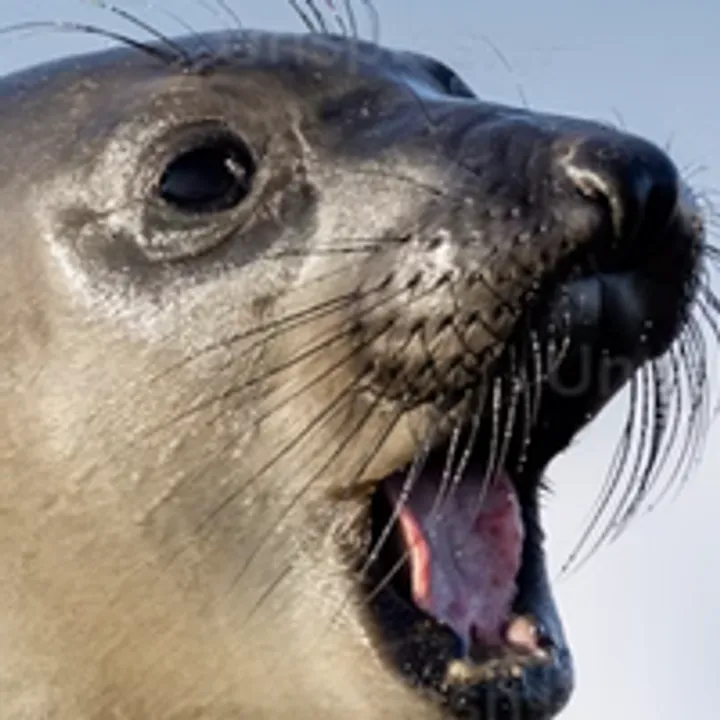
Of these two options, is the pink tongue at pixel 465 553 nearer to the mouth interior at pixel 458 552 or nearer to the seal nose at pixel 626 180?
the mouth interior at pixel 458 552

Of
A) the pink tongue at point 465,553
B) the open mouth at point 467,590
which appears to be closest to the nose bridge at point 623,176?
the open mouth at point 467,590

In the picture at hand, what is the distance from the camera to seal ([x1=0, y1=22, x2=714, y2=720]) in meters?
7.90

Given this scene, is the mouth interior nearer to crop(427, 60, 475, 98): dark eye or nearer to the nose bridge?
the nose bridge

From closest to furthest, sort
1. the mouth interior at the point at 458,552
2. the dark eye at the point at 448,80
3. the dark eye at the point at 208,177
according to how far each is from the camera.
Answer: the mouth interior at the point at 458,552 < the dark eye at the point at 208,177 < the dark eye at the point at 448,80

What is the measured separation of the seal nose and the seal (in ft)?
0.04

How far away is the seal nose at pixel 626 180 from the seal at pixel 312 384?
0.01 metres

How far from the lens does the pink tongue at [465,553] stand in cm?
816

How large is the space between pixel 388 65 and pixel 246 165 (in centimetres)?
93

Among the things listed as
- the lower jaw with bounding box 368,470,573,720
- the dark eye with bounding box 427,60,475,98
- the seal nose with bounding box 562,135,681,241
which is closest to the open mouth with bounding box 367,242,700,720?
the lower jaw with bounding box 368,470,573,720

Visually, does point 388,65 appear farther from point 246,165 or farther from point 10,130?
point 10,130

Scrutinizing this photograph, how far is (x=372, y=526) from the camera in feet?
27.0

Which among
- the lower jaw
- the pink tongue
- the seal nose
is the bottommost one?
the lower jaw

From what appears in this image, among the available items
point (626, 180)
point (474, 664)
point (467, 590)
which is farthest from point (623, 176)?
point (474, 664)

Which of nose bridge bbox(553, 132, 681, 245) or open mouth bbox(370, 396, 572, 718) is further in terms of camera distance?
open mouth bbox(370, 396, 572, 718)
